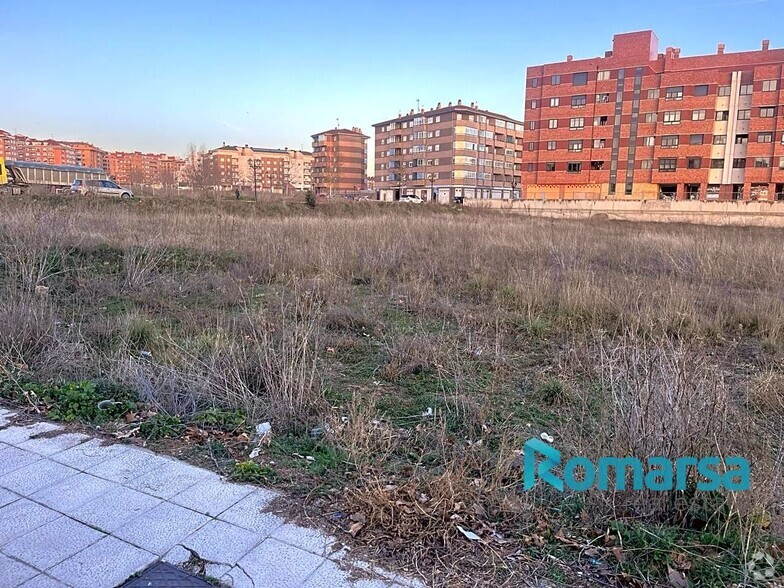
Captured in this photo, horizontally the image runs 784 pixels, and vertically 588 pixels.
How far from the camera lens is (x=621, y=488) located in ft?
7.57

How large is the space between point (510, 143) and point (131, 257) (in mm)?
86224

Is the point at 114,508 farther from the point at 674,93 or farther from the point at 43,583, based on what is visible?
the point at 674,93

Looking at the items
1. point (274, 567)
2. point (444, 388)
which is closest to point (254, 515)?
point (274, 567)

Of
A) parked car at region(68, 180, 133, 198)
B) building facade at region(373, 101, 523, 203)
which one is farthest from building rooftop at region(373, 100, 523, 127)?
parked car at region(68, 180, 133, 198)

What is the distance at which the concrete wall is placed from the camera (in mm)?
35219

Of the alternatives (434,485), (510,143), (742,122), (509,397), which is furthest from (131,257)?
(510,143)

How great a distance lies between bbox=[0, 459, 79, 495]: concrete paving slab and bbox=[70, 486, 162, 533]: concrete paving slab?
1.15ft

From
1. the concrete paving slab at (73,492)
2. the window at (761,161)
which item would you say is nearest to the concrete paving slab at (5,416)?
the concrete paving slab at (73,492)

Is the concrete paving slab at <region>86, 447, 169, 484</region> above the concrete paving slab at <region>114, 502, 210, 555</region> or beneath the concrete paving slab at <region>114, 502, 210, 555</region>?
beneath

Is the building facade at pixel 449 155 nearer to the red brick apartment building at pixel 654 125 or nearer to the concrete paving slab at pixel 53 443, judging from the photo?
the red brick apartment building at pixel 654 125

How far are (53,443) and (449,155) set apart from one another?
8013 cm

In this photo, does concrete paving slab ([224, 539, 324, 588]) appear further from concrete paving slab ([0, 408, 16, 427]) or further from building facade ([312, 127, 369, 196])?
building facade ([312, 127, 369, 196])

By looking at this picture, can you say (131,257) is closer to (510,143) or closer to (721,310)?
(721,310)

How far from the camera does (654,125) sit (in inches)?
2183
